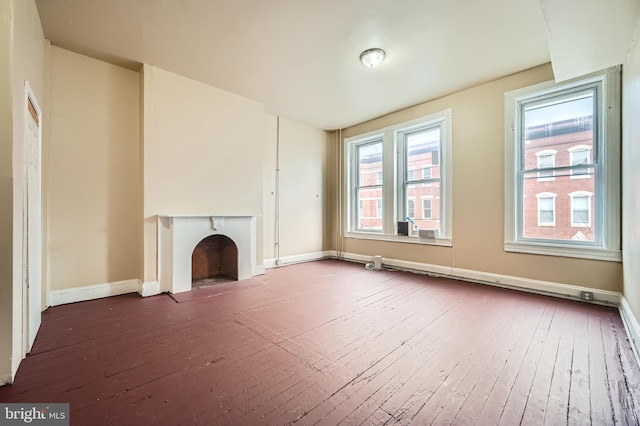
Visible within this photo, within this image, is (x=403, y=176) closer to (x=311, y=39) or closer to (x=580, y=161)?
(x=580, y=161)

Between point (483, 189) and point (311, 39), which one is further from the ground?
point (311, 39)

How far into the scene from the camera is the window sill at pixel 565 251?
2.70 meters

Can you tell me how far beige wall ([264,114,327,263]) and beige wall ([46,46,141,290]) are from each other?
203 cm

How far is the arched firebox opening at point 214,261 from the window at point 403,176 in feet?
8.03

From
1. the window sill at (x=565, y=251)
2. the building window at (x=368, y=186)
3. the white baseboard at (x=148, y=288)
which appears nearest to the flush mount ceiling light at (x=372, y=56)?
the building window at (x=368, y=186)

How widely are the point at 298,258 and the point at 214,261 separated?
5.41 ft

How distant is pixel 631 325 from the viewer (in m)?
2.04

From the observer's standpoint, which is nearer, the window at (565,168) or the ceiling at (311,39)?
the ceiling at (311,39)

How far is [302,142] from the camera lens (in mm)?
5250

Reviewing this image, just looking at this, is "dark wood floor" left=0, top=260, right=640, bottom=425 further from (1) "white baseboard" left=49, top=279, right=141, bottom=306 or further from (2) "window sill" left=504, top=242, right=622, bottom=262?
(2) "window sill" left=504, top=242, right=622, bottom=262

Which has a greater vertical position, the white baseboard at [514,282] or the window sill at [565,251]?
the window sill at [565,251]

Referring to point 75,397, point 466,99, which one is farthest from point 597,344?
point 75,397

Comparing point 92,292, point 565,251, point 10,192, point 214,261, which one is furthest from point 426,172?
point 92,292

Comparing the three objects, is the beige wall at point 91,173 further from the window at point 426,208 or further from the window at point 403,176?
the window at point 426,208
